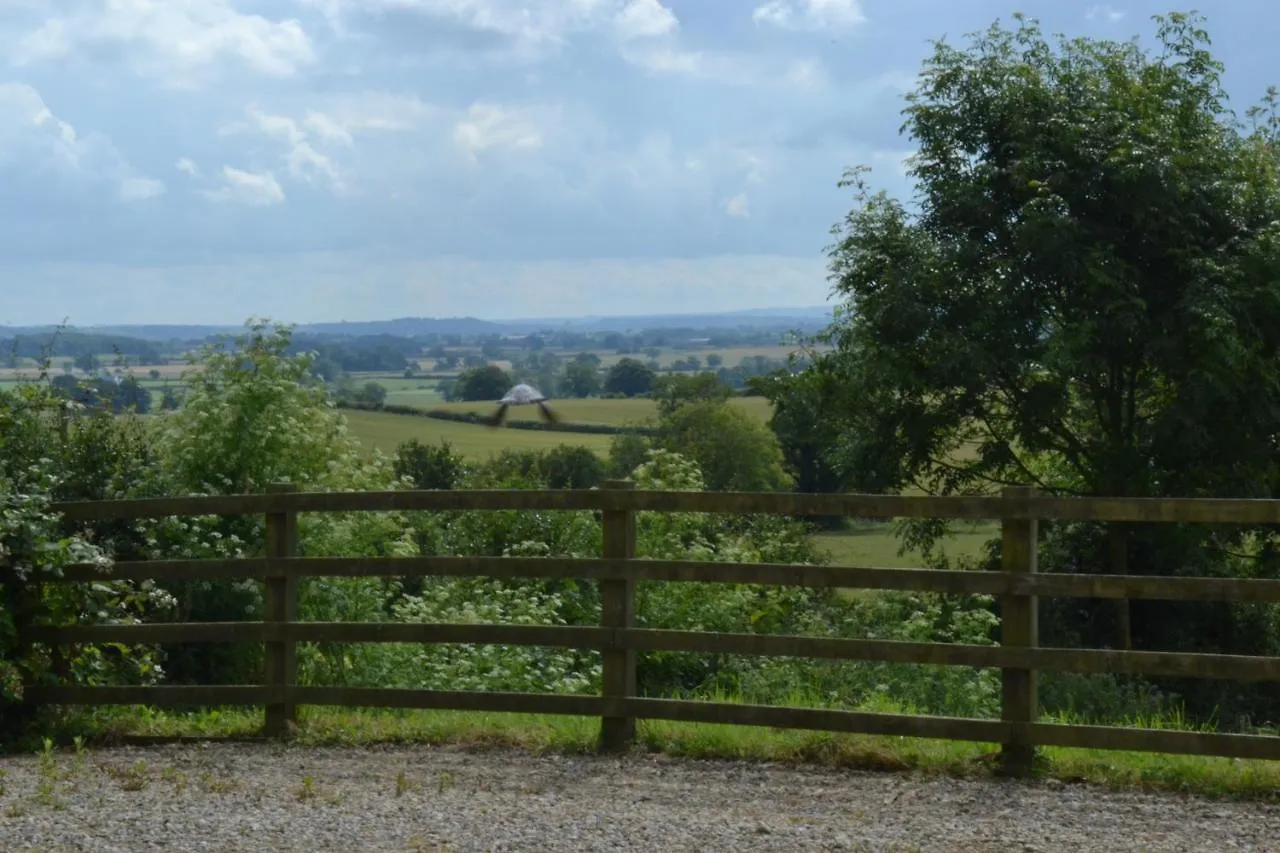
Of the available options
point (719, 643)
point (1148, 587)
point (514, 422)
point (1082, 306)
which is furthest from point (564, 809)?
point (514, 422)

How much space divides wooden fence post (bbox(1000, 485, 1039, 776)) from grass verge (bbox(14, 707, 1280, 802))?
0.11 meters

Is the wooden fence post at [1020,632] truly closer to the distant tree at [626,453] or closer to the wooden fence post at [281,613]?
the wooden fence post at [281,613]

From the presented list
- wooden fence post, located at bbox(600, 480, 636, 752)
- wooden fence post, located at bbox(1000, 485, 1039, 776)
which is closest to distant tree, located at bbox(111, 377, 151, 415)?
wooden fence post, located at bbox(600, 480, 636, 752)

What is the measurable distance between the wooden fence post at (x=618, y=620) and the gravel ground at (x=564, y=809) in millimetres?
235

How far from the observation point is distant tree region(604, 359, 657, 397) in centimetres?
7856

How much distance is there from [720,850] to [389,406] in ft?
168

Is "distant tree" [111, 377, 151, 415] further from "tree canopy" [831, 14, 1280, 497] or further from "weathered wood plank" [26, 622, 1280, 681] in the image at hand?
"tree canopy" [831, 14, 1280, 497]

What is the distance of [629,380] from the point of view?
79.4m

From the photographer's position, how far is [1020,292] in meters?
26.7

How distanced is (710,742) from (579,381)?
222 feet

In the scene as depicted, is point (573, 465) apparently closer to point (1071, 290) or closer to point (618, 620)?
point (1071, 290)

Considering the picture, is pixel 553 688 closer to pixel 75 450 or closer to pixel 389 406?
pixel 75 450

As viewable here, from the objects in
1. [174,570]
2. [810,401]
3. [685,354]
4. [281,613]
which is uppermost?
[685,354]

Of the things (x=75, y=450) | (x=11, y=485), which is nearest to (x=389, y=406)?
(x=75, y=450)
